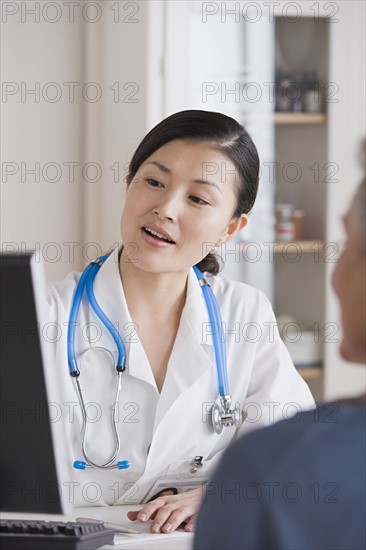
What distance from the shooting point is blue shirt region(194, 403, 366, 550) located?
0.68 meters

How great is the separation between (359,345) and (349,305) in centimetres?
3

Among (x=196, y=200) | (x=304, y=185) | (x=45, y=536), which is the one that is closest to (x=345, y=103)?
(x=304, y=185)

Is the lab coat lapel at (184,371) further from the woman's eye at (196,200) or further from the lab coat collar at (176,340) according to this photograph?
the woman's eye at (196,200)

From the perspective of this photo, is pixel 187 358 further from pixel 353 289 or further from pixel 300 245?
pixel 300 245

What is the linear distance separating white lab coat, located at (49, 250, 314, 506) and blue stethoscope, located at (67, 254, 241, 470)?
0.05ft

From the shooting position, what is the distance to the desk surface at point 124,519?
1.41 m

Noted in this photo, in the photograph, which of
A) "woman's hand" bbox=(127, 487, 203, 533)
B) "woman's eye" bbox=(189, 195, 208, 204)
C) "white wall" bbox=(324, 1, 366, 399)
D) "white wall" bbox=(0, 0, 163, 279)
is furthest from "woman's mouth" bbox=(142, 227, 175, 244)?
"white wall" bbox=(324, 1, 366, 399)

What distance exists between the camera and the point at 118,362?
1807mm

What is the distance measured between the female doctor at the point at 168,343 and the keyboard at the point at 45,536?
450 millimetres

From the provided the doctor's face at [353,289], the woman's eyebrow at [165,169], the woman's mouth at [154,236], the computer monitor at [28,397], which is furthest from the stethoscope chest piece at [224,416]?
the doctor's face at [353,289]

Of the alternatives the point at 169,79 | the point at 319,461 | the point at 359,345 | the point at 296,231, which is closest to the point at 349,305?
the point at 359,345

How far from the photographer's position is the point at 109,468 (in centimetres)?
175

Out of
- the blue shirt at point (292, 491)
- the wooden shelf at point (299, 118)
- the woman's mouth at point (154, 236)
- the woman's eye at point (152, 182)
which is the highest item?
the wooden shelf at point (299, 118)

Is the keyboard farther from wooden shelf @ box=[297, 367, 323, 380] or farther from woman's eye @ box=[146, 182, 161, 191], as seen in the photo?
wooden shelf @ box=[297, 367, 323, 380]
